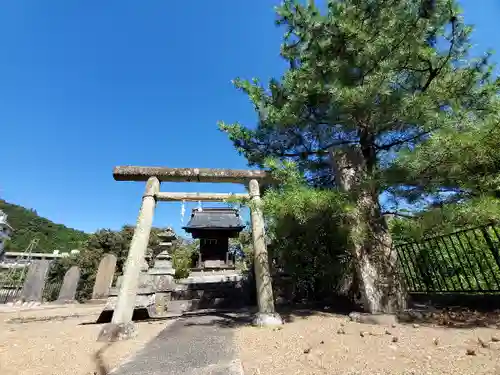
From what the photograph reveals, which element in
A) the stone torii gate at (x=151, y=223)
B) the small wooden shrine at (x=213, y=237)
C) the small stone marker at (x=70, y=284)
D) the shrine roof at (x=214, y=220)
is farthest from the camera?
the shrine roof at (x=214, y=220)

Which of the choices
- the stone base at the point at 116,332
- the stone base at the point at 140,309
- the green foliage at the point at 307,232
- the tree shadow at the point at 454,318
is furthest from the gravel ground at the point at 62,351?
the tree shadow at the point at 454,318

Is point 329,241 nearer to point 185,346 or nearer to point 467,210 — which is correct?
point 467,210

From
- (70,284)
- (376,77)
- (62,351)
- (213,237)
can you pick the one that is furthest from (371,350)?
(213,237)

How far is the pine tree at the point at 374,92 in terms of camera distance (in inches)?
127

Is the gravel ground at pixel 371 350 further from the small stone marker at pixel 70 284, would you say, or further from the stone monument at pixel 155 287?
the small stone marker at pixel 70 284

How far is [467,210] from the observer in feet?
7.93

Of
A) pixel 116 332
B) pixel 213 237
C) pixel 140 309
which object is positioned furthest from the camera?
pixel 213 237

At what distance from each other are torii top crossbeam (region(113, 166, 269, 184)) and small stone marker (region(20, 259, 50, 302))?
8597 millimetres

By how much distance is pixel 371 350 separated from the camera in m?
2.29

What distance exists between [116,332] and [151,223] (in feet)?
5.94

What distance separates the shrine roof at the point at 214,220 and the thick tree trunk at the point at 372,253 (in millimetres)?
12794

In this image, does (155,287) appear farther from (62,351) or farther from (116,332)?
(62,351)

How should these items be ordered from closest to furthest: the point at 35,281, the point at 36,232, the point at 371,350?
the point at 371,350 < the point at 35,281 < the point at 36,232

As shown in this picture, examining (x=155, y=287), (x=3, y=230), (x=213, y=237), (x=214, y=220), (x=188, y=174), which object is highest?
(x=3, y=230)
